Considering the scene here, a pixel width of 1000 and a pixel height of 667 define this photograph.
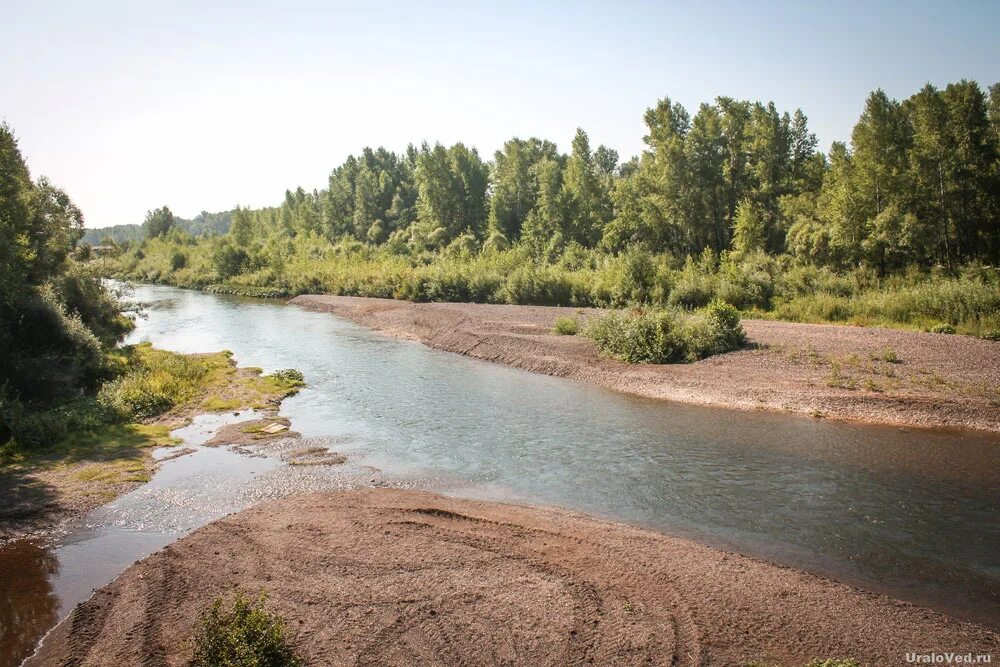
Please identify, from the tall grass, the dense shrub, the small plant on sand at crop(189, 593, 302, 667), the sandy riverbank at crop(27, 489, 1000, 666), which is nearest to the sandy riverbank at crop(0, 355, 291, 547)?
the dense shrub

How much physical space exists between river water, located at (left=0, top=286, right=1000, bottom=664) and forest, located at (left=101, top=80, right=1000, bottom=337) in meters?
12.9

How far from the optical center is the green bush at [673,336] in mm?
30281

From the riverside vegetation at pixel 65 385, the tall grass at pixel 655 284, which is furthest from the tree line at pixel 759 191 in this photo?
the riverside vegetation at pixel 65 385

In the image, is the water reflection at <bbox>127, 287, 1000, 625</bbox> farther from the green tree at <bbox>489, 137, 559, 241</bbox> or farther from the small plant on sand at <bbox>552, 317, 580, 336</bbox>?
the green tree at <bbox>489, 137, 559, 241</bbox>

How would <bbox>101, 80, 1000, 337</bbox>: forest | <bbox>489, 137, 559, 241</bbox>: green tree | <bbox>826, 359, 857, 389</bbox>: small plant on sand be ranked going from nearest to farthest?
<bbox>826, 359, 857, 389</bbox>: small plant on sand, <bbox>101, 80, 1000, 337</bbox>: forest, <bbox>489, 137, 559, 241</bbox>: green tree

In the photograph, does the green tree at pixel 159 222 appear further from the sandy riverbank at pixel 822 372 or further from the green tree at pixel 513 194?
the sandy riverbank at pixel 822 372

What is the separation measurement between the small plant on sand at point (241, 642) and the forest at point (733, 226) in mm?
30125

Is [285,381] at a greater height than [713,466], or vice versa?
[285,381]

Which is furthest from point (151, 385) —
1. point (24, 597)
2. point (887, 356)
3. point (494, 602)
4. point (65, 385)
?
point (887, 356)

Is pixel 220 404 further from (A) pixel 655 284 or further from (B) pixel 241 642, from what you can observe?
(A) pixel 655 284

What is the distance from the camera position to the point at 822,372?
2559cm

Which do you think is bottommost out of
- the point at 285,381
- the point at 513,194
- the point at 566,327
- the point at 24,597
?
the point at 24,597

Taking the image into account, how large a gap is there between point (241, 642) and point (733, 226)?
51540mm

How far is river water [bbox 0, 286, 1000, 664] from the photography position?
13.0 meters
